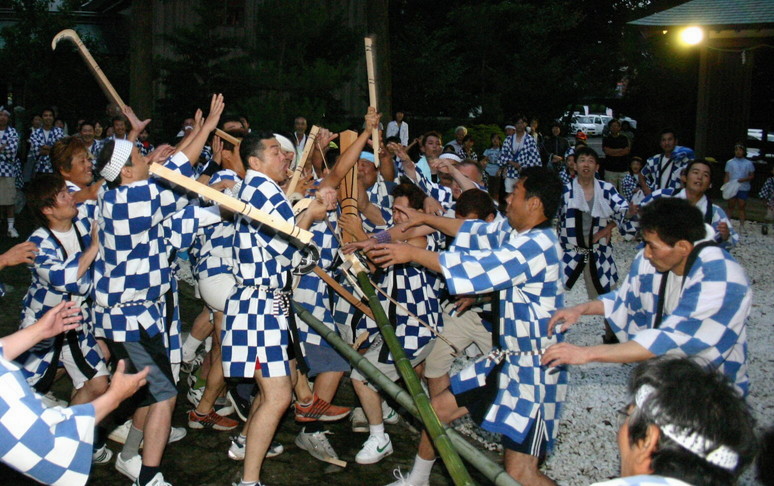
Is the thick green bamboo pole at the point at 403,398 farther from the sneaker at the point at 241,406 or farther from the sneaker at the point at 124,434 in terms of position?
the sneaker at the point at 124,434

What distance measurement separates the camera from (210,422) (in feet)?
17.1

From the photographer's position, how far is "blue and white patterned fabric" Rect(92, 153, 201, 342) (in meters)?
3.89

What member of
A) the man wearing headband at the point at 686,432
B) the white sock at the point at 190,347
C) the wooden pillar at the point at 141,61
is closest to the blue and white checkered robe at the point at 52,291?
the white sock at the point at 190,347

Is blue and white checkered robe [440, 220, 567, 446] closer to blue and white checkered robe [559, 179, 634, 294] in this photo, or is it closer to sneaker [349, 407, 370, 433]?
sneaker [349, 407, 370, 433]

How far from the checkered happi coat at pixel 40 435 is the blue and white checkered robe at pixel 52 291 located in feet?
6.37

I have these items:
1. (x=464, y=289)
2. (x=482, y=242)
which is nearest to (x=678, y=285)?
(x=464, y=289)

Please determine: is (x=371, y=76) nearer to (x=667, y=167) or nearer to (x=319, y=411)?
(x=319, y=411)

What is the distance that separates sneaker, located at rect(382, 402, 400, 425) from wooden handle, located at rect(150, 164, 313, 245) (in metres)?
2.09

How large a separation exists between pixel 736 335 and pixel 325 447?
2.61 metres

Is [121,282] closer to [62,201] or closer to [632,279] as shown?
[62,201]

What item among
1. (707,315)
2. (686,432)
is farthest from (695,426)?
(707,315)

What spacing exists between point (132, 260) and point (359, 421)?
6.73ft

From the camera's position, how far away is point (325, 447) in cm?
481

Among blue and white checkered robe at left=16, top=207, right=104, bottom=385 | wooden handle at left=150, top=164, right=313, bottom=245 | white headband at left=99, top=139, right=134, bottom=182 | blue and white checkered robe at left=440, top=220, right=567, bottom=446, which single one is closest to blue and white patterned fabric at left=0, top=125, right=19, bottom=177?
blue and white checkered robe at left=16, top=207, right=104, bottom=385
